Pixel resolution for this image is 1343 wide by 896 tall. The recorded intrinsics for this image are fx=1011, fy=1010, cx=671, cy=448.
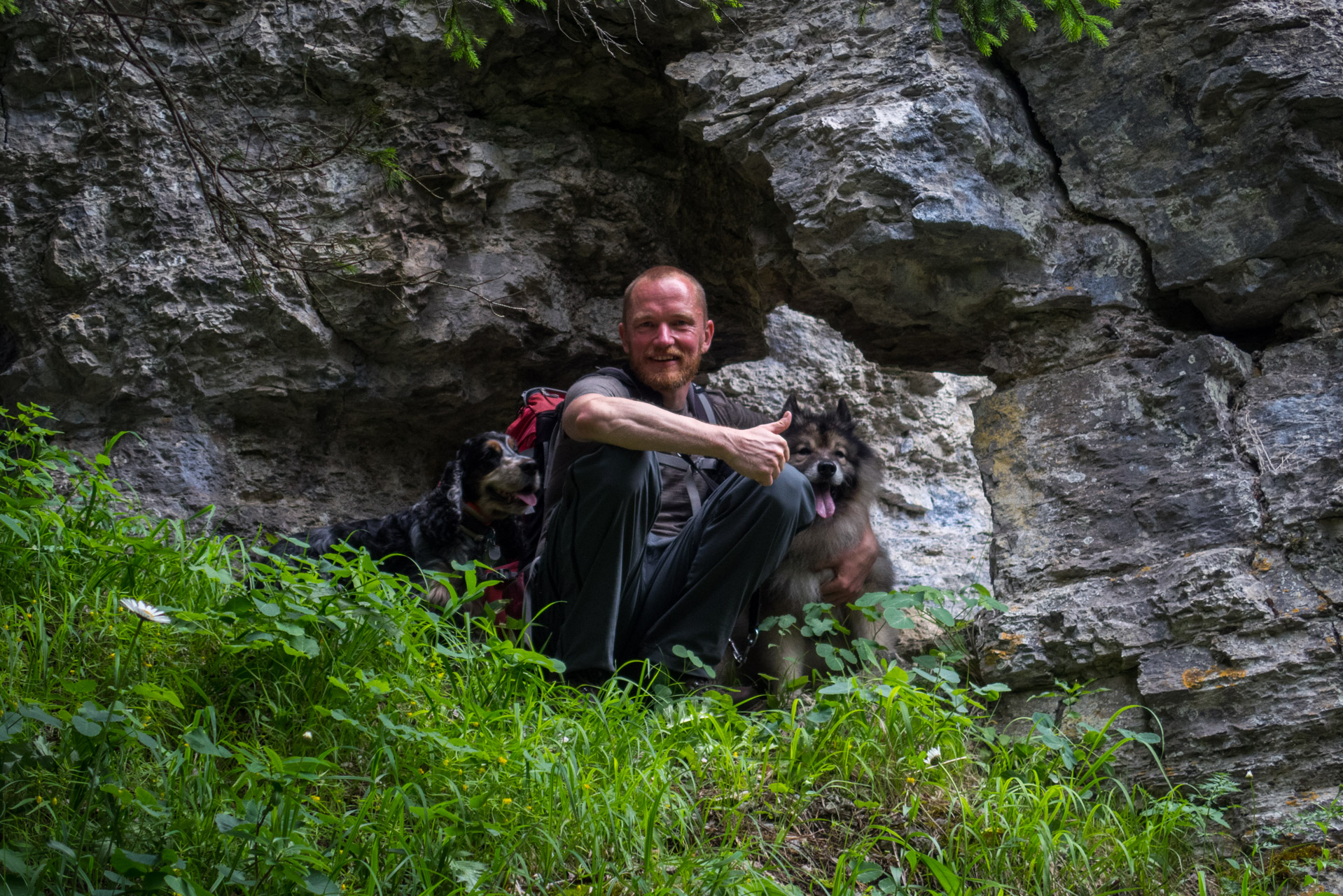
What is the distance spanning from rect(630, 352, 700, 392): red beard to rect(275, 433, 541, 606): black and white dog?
2.49 ft

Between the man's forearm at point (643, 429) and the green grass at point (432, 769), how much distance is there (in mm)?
783

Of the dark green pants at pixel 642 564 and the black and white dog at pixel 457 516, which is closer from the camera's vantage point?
the dark green pants at pixel 642 564

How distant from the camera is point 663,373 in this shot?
13.7ft

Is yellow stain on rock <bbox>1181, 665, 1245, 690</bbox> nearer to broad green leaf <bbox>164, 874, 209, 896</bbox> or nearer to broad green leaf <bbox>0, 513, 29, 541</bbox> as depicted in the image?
broad green leaf <bbox>164, 874, 209, 896</bbox>

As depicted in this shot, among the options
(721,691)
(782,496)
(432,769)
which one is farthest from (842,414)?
(432,769)

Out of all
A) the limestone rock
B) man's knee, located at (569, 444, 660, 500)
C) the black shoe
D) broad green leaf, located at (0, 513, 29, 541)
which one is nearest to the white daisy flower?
broad green leaf, located at (0, 513, 29, 541)

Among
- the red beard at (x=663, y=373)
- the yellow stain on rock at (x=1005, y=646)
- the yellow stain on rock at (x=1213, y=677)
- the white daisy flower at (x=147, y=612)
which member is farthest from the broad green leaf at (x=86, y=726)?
the yellow stain on rock at (x=1213, y=677)

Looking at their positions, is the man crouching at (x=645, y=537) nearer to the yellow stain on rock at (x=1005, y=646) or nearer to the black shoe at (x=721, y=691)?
the black shoe at (x=721, y=691)

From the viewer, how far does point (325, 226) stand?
4820 millimetres

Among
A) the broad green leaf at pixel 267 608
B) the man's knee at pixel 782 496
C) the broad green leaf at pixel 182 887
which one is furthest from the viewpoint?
the man's knee at pixel 782 496

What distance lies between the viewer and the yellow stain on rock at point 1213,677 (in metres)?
3.23

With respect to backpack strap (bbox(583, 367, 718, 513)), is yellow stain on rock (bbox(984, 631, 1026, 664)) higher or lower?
lower

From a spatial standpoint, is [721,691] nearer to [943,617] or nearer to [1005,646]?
[943,617]

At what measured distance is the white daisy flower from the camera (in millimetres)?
2799
